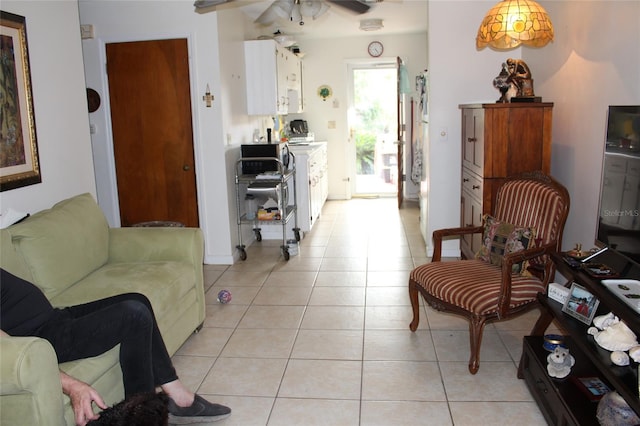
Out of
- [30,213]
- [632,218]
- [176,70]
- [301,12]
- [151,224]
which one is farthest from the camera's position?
[176,70]

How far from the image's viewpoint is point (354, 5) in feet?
10.3

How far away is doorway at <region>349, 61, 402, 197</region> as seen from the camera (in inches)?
316

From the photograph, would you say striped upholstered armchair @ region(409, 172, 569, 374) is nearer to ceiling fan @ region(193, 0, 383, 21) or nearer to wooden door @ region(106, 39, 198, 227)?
ceiling fan @ region(193, 0, 383, 21)

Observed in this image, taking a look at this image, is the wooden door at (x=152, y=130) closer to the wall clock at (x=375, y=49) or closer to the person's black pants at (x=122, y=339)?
the person's black pants at (x=122, y=339)

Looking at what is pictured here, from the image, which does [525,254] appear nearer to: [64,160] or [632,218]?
[632,218]

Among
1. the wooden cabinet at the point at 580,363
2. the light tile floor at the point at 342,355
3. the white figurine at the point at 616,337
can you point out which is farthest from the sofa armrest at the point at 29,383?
the white figurine at the point at 616,337

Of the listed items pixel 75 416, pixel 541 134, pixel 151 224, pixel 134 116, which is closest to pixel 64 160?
pixel 151 224

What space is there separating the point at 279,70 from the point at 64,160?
2799 mm

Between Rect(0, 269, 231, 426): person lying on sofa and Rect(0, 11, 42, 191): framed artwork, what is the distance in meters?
1.04

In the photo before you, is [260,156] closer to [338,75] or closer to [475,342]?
[475,342]

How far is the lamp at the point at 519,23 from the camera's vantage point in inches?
117

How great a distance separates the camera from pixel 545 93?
4.14 meters

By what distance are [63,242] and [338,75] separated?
573 centimetres

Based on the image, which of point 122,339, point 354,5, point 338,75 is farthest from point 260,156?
point 338,75
